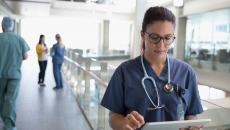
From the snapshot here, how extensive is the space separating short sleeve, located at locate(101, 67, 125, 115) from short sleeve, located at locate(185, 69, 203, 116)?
32cm

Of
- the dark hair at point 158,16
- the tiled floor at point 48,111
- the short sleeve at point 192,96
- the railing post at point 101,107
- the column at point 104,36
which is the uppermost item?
the column at point 104,36

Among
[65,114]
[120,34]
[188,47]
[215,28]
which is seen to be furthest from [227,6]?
[120,34]

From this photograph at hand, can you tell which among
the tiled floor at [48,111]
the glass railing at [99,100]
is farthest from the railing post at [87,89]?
the tiled floor at [48,111]

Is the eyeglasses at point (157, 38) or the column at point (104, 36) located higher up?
the column at point (104, 36)

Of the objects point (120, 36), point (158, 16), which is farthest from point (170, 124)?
point (120, 36)

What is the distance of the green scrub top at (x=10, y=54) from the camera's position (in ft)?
12.1

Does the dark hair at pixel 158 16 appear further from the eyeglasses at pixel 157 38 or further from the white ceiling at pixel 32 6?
the white ceiling at pixel 32 6

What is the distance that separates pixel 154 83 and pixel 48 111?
13.8ft

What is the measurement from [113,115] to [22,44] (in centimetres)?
274


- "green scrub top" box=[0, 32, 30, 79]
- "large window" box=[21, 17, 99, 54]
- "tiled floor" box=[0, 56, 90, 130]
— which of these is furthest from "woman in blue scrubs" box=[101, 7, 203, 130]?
"large window" box=[21, 17, 99, 54]

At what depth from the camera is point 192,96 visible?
1444 mm

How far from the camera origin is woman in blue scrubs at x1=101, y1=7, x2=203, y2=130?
1.32 metres

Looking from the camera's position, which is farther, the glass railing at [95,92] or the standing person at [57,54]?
the standing person at [57,54]

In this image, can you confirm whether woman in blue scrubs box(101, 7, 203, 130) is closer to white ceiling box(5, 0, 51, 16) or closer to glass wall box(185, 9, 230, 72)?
glass wall box(185, 9, 230, 72)
